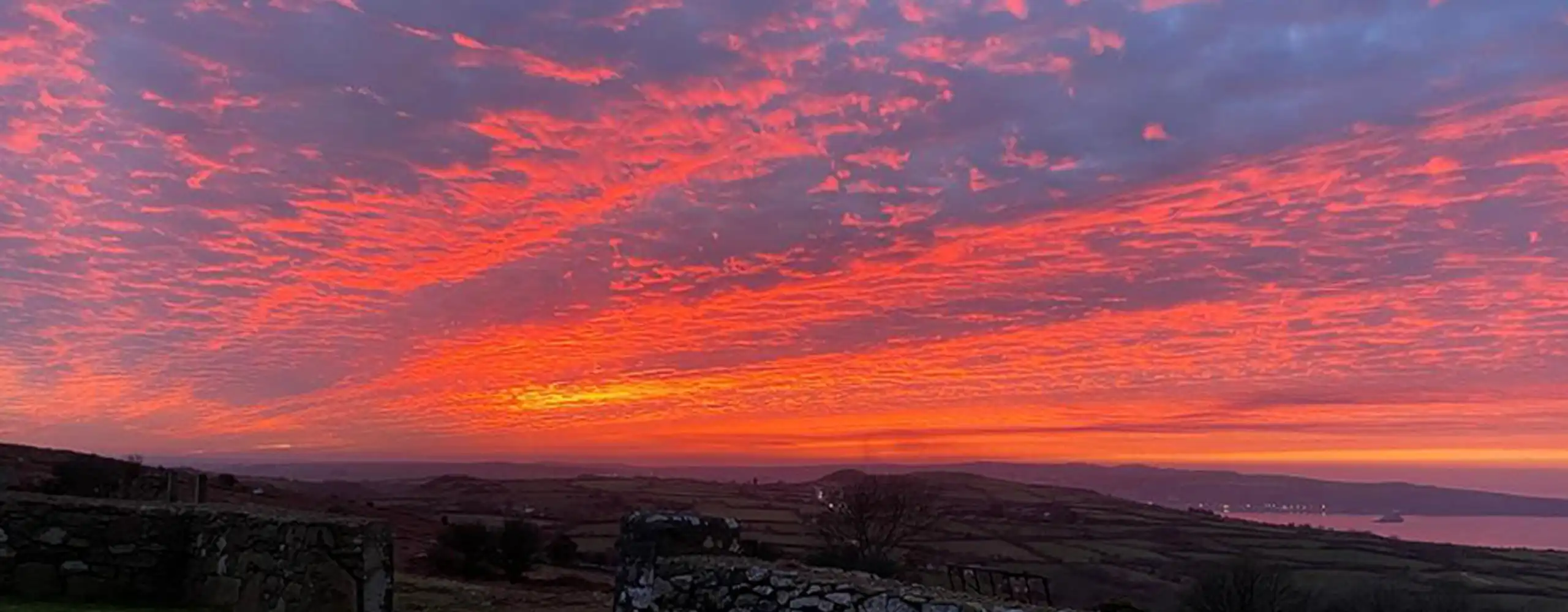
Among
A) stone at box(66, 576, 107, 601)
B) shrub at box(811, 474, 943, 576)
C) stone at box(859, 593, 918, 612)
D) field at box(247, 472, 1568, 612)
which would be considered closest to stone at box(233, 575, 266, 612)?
stone at box(66, 576, 107, 601)

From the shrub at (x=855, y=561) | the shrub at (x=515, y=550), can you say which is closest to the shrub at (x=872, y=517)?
the shrub at (x=855, y=561)

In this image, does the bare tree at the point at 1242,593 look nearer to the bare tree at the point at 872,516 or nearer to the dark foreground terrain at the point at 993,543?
the dark foreground terrain at the point at 993,543

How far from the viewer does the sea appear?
110000mm

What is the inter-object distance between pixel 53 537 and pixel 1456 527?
553 ft

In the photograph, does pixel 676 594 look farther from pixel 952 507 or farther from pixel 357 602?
pixel 952 507

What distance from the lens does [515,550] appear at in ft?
101

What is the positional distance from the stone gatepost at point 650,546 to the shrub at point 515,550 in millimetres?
22393

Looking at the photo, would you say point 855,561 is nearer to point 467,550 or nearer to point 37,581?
point 467,550

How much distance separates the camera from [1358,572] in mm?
59750

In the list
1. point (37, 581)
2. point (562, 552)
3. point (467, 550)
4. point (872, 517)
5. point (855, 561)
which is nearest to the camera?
point (37, 581)

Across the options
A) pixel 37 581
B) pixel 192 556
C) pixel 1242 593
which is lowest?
pixel 1242 593

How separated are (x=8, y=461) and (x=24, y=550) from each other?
2665cm

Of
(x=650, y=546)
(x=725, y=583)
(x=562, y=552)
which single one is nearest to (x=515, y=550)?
(x=562, y=552)

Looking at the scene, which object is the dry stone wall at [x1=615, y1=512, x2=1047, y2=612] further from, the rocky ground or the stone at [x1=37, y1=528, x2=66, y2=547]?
the rocky ground
